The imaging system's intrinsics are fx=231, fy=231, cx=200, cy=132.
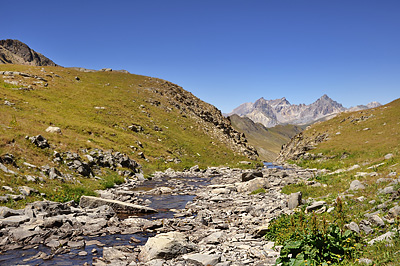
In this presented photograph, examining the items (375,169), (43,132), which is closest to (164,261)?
(375,169)

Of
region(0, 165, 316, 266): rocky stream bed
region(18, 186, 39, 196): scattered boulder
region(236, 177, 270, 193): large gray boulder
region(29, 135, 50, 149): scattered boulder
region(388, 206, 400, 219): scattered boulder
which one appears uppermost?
region(29, 135, 50, 149): scattered boulder

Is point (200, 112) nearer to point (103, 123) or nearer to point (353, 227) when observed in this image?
point (103, 123)

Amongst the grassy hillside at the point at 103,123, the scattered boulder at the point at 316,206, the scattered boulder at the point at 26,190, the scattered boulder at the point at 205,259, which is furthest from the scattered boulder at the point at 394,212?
the scattered boulder at the point at 26,190

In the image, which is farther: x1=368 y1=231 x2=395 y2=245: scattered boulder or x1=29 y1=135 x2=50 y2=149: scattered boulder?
x1=29 y1=135 x2=50 y2=149: scattered boulder

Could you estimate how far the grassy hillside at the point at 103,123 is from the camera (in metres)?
24.3

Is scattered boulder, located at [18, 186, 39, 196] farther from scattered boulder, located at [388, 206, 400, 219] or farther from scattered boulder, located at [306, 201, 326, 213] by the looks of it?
scattered boulder, located at [388, 206, 400, 219]

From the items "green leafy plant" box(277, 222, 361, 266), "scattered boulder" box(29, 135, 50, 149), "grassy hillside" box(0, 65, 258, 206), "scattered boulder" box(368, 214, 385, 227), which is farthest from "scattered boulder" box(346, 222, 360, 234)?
"scattered boulder" box(29, 135, 50, 149)

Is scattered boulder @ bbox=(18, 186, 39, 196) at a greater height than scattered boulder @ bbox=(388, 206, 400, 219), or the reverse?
scattered boulder @ bbox=(388, 206, 400, 219)

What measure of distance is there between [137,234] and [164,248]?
4.17 meters

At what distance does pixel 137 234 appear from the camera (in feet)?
47.4

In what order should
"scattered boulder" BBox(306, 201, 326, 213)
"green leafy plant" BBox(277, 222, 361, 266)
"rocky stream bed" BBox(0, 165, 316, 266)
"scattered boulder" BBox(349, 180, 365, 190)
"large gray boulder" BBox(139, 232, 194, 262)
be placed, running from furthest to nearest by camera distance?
"scattered boulder" BBox(349, 180, 365, 190) < "scattered boulder" BBox(306, 201, 326, 213) < "large gray boulder" BBox(139, 232, 194, 262) < "rocky stream bed" BBox(0, 165, 316, 266) < "green leafy plant" BBox(277, 222, 361, 266)

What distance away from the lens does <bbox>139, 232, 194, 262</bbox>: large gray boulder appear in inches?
428

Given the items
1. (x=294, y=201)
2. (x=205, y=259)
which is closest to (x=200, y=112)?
(x=294, y=201)

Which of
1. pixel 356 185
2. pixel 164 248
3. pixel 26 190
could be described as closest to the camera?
pixel 164 248
